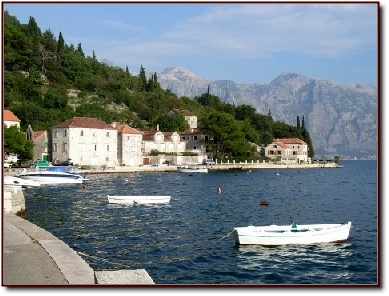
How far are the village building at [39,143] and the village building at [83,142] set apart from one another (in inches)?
67.4

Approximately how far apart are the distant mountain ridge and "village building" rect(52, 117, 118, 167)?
13511 mm

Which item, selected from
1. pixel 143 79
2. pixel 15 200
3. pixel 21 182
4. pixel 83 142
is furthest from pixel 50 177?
pixel 143 79

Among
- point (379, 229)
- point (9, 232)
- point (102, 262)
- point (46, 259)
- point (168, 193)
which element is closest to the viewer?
point (379, 229)

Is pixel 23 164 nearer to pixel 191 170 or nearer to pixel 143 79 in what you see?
pixel 191 170

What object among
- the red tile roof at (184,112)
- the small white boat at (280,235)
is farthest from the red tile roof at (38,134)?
the small white boat at (280,235)

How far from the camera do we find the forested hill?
8488 centimetres

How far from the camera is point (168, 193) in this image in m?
38.6

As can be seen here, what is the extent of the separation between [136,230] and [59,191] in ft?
65.1

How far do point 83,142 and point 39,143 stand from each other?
20.9 ft

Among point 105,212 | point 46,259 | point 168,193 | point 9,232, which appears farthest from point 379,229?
point 168,193

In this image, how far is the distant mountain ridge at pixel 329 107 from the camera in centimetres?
954

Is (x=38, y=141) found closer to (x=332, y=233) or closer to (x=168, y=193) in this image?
(x=168, y=193)

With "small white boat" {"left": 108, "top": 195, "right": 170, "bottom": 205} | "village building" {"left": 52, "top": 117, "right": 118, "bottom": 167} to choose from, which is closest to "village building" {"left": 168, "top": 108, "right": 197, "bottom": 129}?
"village building" {"left": 52, "top": 117, "right": 118, "bottom": 167}

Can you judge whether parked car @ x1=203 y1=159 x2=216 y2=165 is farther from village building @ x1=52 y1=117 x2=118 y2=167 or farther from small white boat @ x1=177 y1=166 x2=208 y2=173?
village building @ x1=52 y1=117 x2=118 y2=167
